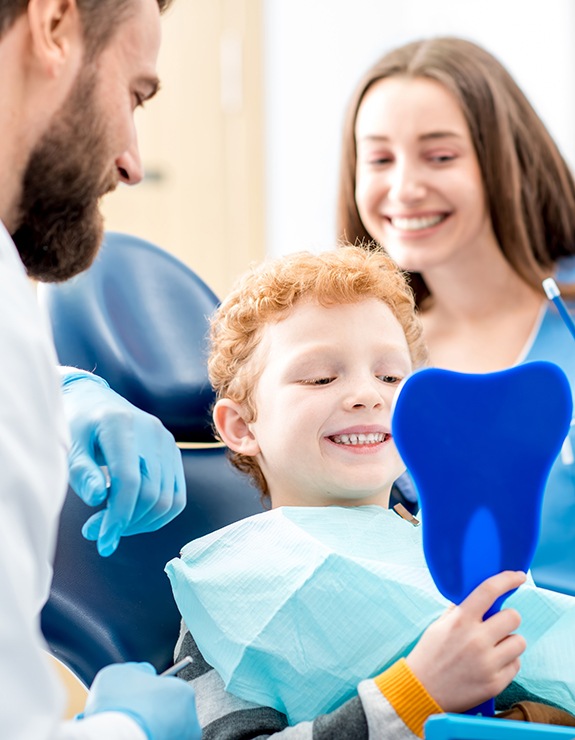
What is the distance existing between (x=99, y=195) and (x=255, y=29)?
89.0 inches

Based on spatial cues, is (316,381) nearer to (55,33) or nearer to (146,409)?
(146,409)

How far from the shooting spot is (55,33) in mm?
944

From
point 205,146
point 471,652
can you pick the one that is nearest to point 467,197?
point 471,652

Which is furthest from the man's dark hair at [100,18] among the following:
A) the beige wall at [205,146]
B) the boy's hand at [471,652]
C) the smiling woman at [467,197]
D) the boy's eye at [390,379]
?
the beige wall at [205,146]

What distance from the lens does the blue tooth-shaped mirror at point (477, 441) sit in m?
0.90

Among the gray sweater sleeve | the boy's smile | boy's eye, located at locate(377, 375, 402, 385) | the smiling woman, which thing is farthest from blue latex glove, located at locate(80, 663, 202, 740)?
the smiling woman

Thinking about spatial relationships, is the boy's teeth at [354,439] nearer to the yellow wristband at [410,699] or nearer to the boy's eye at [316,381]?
the boy's eye at [316,381]

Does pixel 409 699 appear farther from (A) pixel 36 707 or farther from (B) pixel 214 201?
(B) pixel 214 201

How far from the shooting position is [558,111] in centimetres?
292

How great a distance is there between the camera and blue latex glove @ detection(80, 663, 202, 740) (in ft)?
2.82

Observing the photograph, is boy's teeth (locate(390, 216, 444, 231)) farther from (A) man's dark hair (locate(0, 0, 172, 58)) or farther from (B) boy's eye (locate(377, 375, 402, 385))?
(A) man's dark hair (locate(0, 0, 172, 58))

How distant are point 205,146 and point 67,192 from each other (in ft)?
7.17

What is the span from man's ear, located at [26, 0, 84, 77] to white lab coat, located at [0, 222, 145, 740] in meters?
0.21

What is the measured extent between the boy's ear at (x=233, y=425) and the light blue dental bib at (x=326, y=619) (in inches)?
6.8
